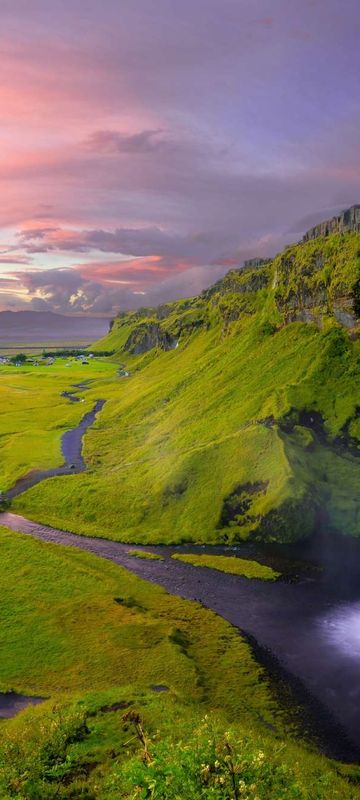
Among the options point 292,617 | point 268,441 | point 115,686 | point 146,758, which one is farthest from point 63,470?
point 146,758

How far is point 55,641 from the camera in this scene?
7319 centimetres

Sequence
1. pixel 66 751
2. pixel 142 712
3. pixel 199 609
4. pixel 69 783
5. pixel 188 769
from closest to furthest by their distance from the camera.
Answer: pixel 188 769 < pixel 69 783 < pixel 66 751 < pixel 142 712 < pixel 199 609

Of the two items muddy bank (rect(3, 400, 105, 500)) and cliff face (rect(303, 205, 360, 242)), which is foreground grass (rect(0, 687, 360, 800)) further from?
cliff face (rect(303, 205, 360, 242))

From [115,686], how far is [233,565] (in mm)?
39795

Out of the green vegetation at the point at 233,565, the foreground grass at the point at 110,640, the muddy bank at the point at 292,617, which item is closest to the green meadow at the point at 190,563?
the foreground grass at the point at 110,640

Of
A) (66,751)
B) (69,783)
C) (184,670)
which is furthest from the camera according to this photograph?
(184,670)

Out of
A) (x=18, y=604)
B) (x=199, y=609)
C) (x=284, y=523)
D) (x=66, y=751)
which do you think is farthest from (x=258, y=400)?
(x=66, y=751)

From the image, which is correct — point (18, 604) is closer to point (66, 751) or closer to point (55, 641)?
point (55, 641)

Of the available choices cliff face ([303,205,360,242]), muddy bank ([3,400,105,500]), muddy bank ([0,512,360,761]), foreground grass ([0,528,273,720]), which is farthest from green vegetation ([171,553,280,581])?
cliff face ([303,205,360,242])

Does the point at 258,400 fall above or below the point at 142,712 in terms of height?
above

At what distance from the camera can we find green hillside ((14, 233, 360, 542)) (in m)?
113

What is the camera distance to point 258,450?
126 meters

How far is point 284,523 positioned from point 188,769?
8018 cm

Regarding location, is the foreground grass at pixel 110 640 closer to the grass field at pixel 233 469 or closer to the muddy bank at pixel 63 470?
the grass field at pixel 233 469
